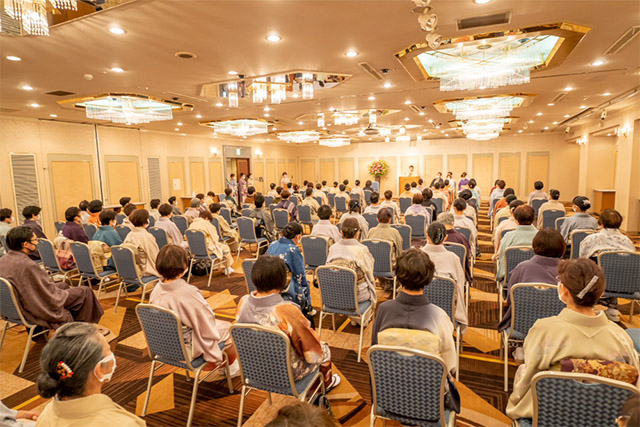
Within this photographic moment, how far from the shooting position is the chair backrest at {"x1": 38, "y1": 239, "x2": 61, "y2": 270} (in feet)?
18.9

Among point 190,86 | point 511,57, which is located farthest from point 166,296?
point 511,57

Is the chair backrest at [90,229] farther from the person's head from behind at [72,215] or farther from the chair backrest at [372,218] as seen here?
the chair backrest at [372,218]

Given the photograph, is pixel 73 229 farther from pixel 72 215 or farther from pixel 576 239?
pixel 576 239

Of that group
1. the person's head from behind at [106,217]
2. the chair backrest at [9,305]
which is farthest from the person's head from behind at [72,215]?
the chair backrest at [9,305]

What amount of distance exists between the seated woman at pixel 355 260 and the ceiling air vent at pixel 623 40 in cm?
422

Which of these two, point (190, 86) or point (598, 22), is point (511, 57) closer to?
point (598, 22)

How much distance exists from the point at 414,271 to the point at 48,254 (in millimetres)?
6304

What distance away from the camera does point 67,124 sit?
11.4 meters

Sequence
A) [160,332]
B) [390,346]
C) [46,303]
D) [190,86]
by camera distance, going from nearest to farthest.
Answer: [390,346] → [160,332] → [46,303] → [190,86]

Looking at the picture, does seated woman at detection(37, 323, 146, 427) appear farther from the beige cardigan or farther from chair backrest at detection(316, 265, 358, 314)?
chair backrest at detection(316, 265, 358, 314)

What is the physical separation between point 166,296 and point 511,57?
20.2 ft

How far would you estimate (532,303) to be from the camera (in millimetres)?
2979

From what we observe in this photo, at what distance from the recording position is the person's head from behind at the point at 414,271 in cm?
228

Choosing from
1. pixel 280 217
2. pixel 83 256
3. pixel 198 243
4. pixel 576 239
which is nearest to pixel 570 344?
pixel 576 239
